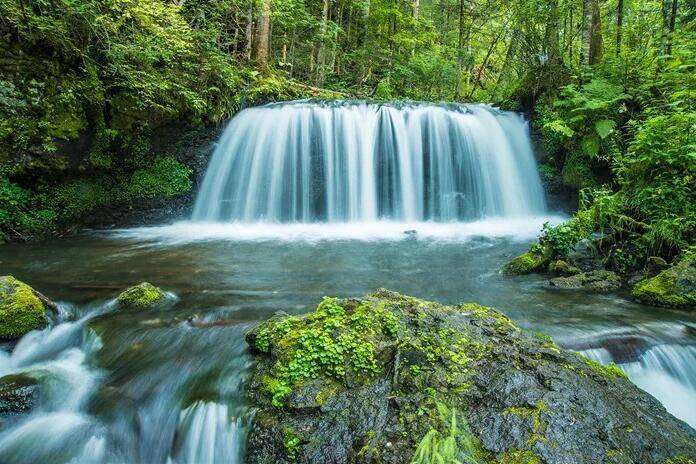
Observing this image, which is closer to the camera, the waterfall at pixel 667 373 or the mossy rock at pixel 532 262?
the waterfall at pixel 667 373

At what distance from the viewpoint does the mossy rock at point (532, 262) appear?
6.50 meters

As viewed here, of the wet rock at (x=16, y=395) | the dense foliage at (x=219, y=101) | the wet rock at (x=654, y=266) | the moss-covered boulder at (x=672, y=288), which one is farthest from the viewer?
the dense foliage at (x=219, y=101)

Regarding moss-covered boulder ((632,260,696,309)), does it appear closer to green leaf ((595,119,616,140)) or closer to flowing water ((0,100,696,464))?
flowing water ((0,100,696,464))

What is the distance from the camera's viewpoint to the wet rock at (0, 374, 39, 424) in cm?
331

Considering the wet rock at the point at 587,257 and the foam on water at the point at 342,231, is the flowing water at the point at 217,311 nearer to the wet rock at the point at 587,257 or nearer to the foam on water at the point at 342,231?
the foam on water at the point at 342,231

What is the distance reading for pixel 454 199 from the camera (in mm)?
11344

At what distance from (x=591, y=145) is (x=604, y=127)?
0.62 m

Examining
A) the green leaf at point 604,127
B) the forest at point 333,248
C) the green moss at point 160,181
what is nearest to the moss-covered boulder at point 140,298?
the forest at point 333,248

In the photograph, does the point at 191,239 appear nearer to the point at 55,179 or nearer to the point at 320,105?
the point at 55,179

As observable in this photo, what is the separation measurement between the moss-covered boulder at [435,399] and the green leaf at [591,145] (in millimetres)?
8404

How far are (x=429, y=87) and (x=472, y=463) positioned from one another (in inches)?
737

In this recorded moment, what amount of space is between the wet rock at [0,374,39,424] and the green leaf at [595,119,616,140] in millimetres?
10648

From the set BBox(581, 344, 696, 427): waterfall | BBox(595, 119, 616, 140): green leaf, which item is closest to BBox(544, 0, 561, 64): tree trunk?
BBox(595, 119, 616, 140): green leaf

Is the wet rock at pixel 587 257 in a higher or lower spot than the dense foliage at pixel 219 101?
lower
